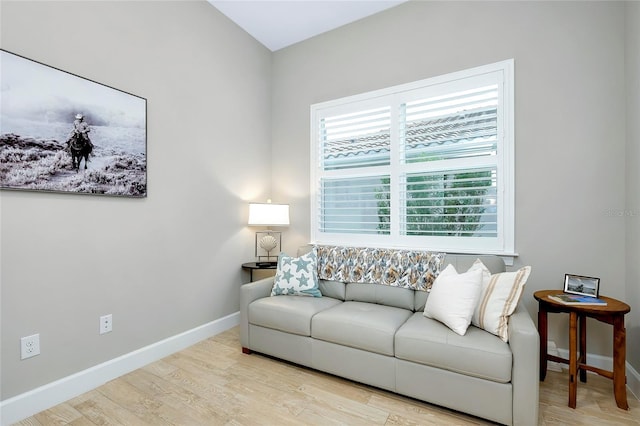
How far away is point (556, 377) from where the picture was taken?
217cm

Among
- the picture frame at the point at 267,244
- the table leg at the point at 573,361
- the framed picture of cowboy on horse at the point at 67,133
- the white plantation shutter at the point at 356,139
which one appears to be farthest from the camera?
the picture frame at the point at 267,244

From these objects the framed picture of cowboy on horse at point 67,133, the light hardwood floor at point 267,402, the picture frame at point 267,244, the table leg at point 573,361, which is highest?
the framed picture of cowboy on horse at point 67,133

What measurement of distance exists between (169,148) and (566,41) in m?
3.23

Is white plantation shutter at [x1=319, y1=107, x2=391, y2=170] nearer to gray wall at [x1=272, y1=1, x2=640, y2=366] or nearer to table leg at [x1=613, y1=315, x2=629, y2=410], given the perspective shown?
gray wall at [x1=272, y1=1, x2=640, y2=366]

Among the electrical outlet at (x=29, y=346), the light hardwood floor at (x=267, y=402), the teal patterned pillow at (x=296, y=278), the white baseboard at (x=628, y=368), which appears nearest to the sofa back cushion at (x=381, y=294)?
the teal patterned pillow at (x=296, y=278)

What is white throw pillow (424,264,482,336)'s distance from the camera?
186 centimetres

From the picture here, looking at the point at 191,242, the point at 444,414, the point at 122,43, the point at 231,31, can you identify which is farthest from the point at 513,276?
the point at 231,31

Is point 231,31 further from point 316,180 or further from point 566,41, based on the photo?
point 566,41

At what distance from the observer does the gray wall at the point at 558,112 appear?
216cm

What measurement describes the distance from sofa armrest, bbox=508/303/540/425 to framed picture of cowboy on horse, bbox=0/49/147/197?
268cm

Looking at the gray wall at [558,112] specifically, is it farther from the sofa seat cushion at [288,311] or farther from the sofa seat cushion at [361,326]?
the sofa seat cushion at [288,311]

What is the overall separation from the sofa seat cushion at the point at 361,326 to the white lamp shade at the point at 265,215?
1197 mm

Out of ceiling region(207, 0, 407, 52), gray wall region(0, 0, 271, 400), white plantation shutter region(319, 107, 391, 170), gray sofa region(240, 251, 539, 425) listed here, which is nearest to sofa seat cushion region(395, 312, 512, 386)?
gray sofa region(240, 251, 539, 425)

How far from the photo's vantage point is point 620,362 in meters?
1.77
